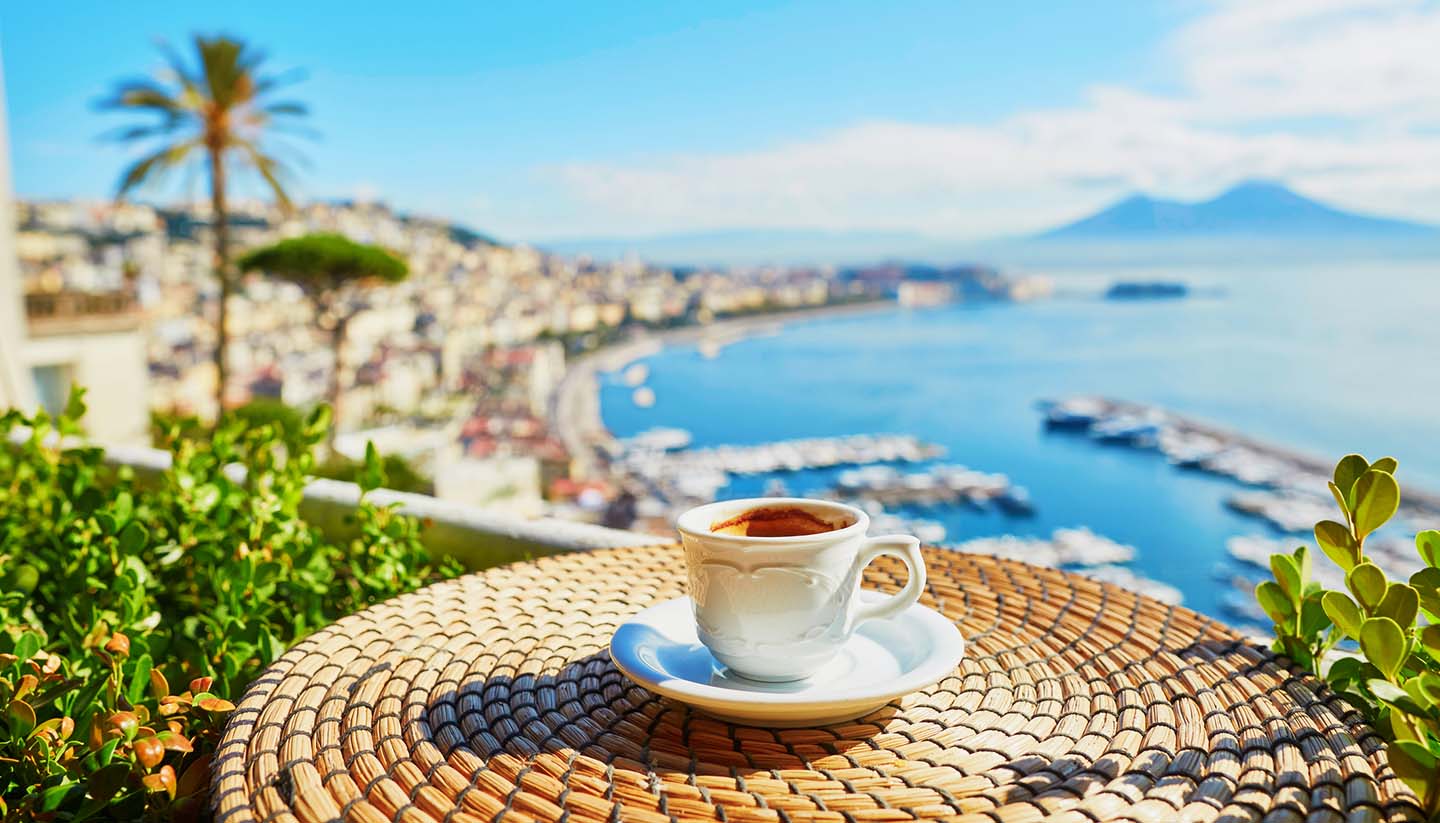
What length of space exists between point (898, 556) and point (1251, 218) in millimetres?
45847

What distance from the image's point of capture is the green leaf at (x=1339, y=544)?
65 cm

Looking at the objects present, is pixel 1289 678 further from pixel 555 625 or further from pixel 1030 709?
pixel 555 625

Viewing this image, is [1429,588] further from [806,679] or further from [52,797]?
[52,797]

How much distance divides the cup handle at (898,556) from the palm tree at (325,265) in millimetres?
13525

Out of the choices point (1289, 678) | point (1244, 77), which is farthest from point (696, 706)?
point (1244, 77)

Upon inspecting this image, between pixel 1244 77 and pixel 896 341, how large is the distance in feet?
70.2

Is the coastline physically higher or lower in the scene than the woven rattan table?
lower


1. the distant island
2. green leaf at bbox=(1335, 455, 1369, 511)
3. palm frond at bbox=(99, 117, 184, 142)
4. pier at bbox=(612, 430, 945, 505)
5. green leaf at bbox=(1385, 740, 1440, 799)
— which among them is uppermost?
palm frond at bbox=(99, 117, 184, 142)

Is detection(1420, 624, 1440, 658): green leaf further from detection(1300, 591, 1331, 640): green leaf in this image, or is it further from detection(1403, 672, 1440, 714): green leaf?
detection(1300, 591, 1331, 640): green leaf

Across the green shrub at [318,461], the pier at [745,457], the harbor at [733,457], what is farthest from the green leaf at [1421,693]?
the pier at [745,457]

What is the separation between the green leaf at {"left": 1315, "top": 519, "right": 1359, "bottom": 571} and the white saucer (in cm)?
28

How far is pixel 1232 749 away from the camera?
552mm

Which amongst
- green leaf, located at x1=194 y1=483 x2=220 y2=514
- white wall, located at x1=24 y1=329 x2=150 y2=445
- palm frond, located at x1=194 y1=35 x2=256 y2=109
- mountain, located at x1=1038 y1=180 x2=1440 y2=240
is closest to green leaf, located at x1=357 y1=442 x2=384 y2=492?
green leaf, located at x1=194 y1=483 x2=220 y2=514

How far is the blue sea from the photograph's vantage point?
68.9 feet
